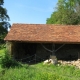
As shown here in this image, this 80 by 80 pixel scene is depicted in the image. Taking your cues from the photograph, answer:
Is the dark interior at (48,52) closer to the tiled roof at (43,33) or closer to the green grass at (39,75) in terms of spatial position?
the tiled roof at (43,33)

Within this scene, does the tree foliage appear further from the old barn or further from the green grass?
the green grass

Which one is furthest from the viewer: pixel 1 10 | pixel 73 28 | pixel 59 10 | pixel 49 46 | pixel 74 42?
pixel 59 10

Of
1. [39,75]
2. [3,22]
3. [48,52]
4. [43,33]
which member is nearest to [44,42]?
[48,52]

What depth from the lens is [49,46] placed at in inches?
1003

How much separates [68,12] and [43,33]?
2036 centimetres

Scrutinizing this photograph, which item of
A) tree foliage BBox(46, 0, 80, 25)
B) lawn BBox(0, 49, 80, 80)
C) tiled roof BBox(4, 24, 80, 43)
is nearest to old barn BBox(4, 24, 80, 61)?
tiled roof BBox(4, 24, 80, 43)

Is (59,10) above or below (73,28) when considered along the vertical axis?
above

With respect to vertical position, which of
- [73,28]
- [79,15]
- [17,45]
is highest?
[79,15]

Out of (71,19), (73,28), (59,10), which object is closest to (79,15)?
A: (71,19)

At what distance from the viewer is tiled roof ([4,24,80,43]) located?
23969mm

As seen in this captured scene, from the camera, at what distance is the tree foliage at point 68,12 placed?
43.0 meters

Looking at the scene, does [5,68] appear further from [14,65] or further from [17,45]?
[17,45]

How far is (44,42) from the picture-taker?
23859 mm

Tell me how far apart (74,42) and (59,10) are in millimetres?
23417
